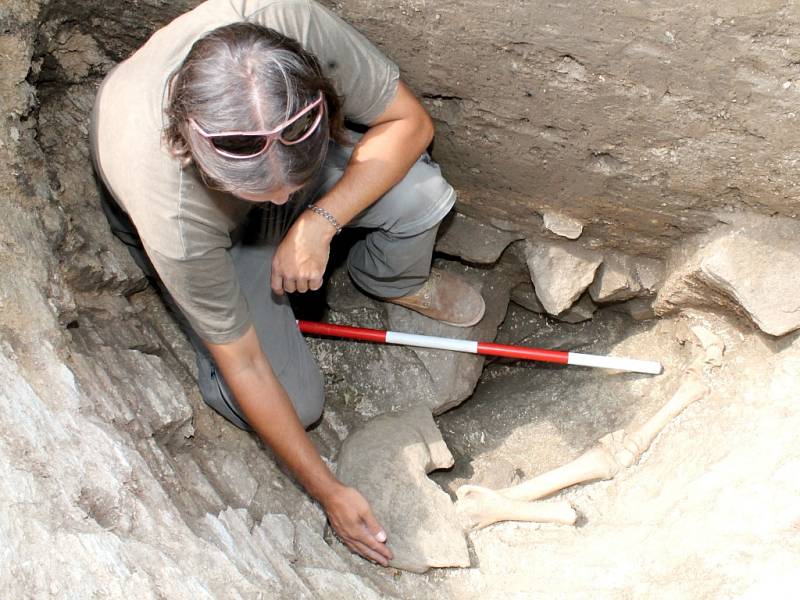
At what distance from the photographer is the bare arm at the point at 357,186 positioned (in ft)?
6.95

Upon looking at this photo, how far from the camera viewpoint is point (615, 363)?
9.14 feet

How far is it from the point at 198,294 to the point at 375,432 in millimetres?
951

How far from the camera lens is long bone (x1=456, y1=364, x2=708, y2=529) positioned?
2.48 meters

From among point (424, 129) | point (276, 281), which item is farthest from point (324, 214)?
point (424, 129)

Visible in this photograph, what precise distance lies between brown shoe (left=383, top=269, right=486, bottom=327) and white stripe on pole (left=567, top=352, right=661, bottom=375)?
36cm

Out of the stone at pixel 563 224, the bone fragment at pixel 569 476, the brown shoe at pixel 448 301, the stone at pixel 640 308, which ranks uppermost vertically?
the stone at pixel 563 224

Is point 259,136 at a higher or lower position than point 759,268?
higher

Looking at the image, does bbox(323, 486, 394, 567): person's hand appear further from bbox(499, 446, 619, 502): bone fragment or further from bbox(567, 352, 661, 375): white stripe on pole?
bbox(567, 352, 661, 375): white stripe on pole

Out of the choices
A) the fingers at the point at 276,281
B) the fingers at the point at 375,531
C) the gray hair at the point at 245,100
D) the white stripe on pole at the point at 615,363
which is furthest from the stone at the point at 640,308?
the gray hair at the point at 245,100

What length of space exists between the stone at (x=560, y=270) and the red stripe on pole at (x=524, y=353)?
6.0 inches

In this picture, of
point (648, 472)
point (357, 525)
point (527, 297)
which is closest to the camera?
point (357, 525)

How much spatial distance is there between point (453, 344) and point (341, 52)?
1.28m

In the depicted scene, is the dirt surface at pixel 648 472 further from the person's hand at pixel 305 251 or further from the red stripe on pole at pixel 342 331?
the person's hand at pixel 305 251

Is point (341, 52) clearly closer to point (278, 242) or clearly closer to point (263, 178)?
point (263, 178)
